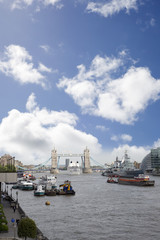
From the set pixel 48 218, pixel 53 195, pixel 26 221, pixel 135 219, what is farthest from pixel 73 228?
pixel 53 195

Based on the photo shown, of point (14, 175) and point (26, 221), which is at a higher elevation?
point (14, 175)

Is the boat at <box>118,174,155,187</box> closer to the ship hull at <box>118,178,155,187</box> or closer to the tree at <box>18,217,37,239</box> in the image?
the ship hull at <box>118,178,155,187</box>

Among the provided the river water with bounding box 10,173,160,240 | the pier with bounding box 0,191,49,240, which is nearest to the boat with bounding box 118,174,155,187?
the river water with bounding box 10,173,160,240

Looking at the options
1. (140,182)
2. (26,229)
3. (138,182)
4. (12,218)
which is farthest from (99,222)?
(138,182)

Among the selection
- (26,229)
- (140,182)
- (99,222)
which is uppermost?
(26,229)

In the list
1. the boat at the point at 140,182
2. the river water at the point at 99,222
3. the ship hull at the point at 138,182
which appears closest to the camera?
the river water at the point at 99,222

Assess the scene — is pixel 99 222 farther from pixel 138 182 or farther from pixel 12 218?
pixel 138 182

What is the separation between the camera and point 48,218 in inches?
1742

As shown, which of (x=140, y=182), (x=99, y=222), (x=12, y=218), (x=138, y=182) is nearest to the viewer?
(x=12, y=218)

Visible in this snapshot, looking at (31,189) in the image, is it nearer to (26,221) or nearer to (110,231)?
(110,231)

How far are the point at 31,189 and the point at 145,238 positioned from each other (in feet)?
243

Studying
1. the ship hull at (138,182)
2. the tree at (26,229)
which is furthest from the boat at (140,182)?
the tree at (26,229)

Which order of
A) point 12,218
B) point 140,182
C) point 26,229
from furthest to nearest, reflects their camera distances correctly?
point 140,182 → point 12,218 → point 26,229

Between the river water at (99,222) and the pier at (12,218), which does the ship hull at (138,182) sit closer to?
the river water at (99,222)
